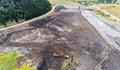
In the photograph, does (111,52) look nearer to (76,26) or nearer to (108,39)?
(108,39)

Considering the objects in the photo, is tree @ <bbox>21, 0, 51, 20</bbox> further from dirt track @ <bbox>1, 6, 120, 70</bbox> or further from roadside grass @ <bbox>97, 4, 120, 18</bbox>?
roadside grass @ <bbox>97, 4, 120, 18</bbox>

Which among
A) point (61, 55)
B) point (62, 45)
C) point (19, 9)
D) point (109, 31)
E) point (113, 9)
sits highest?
point (19, 9)

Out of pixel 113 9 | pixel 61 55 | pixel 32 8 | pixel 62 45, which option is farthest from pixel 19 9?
pixel 113 9

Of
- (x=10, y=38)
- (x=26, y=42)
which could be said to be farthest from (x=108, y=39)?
(x=10, y=38)

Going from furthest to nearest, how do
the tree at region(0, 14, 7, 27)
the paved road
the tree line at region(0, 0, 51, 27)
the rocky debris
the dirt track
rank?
1. the tree line at region(0, 0, 51, 27)
2. the tree at region(0, 14, 7, 27)
3. the paved road
4. the rocky debris
5. the dirt track

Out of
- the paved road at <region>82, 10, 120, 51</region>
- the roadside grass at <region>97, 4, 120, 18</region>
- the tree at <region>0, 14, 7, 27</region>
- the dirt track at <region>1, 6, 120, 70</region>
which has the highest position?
the tree at <region>0, 14, 7, 27</region>

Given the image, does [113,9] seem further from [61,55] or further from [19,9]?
[61,55]

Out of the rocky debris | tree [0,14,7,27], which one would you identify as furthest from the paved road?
tree [0,14,7,27]
